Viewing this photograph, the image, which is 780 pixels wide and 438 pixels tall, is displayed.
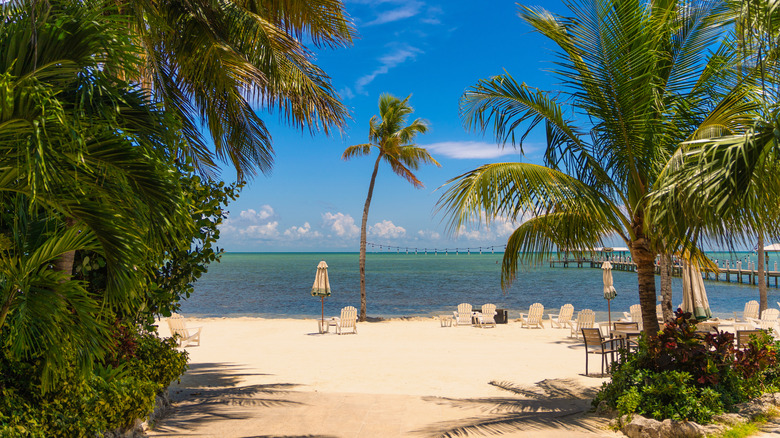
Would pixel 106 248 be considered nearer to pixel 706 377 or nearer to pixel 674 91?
pixel 706 377

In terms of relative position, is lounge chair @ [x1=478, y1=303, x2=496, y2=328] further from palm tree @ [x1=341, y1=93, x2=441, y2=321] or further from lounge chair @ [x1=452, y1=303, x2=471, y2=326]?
palm tree @ [x1=341, y1=93, x2=441, y2=321]

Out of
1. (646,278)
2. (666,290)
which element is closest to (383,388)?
(646,278)

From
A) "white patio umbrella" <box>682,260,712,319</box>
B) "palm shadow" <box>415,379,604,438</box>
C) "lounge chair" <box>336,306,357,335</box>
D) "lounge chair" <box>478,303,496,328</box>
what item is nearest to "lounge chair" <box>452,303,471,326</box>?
"lounge chair" <box>478,303,496,328</box>

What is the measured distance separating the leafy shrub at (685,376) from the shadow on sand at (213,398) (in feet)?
13.0

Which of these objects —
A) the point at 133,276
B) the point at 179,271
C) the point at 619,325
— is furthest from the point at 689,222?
the point at 619,325

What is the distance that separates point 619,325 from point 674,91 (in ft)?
21.3

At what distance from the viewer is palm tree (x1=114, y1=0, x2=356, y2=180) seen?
7418 mm

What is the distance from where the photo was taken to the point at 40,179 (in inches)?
106

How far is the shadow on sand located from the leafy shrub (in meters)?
3.97

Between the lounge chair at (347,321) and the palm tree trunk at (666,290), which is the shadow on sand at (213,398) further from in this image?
the palm tree trunk at (666,290)

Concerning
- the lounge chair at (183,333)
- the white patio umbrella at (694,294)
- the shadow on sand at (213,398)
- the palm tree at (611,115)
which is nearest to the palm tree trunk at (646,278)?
the palm tree at (611,115)

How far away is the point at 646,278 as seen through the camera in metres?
6.91

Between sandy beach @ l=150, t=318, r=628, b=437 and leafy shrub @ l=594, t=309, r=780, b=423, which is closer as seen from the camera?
leafy shrub @ l=594, t=309, r=780, b=423

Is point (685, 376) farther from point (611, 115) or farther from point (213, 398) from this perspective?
point (213, 398)
